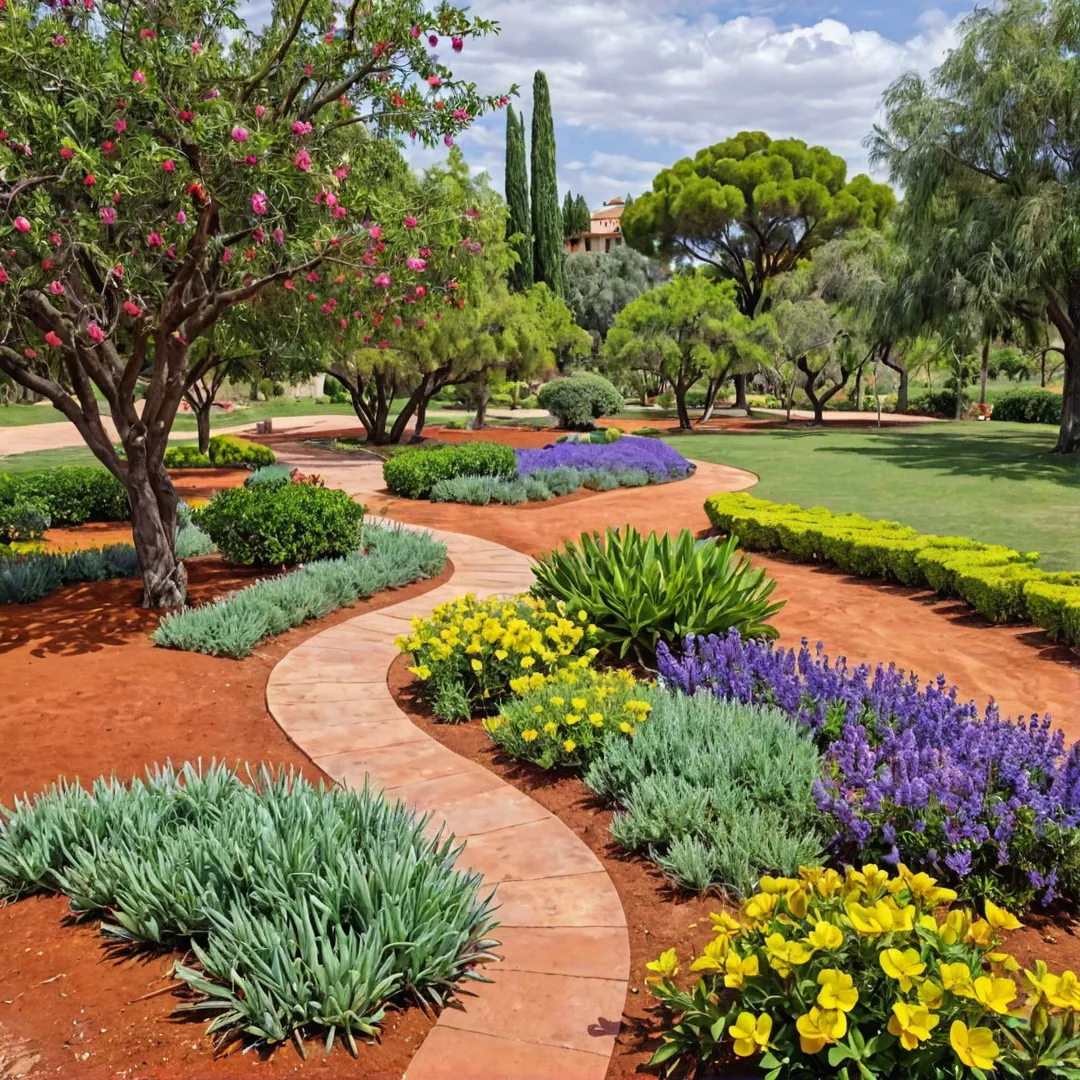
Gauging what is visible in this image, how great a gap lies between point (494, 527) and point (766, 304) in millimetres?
33873

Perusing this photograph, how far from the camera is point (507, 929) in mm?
3234

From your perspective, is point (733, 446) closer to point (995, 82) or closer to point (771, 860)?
point (995, 82)

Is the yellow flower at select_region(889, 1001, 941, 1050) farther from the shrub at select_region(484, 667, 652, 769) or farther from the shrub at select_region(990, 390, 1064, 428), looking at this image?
the shrub at select_region(990, 390, 1064, 428)

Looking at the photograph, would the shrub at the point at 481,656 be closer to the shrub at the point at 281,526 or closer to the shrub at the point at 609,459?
the shrub at the point at 281,526

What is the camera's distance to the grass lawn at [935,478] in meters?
12.3

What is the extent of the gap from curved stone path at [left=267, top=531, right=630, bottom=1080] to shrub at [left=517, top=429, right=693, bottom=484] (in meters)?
10.9

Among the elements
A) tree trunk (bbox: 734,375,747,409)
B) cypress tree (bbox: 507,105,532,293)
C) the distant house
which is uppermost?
the distant house

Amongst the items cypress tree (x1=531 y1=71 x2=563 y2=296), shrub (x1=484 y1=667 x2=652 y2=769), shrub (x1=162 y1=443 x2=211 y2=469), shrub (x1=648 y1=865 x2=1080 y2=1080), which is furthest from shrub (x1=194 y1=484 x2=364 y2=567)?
cypress tree (x1=531 y1=71 x2=563 y2=296)

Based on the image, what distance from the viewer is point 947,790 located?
3688 mm

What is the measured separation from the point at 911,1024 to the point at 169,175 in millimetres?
6378

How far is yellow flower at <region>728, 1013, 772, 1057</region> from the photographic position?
214 cm

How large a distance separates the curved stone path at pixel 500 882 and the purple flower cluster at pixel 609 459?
10905mm

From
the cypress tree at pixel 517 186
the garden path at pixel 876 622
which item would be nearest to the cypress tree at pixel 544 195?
the cypress tree at pixel 517 186

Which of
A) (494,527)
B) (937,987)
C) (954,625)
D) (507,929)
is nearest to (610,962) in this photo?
(507,929)
